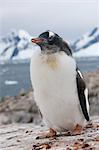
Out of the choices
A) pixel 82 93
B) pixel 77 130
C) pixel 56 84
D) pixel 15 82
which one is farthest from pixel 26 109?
pixel 15 82

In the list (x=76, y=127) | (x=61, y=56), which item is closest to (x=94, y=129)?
(x=76, y=127)

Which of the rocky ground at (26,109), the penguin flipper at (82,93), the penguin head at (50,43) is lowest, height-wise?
the rocky ground at (26,109)

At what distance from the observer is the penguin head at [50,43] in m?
6.03

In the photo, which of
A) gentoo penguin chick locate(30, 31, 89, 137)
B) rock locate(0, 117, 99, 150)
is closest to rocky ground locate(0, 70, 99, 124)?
rock locate(0, 117, 99, 150)

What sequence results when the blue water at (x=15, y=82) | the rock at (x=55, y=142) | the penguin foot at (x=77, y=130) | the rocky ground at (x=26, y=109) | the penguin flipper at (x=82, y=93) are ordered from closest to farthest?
1. the rock at (x=55, y=142)
2. the penguin flipper at (x=82, y=93)
3. the penguin foot at (x=77, y=130)
4. the rocky ground at (x=26, y=109)
5. the blue water at (x=15, y=82)

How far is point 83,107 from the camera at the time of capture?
6.32 metres

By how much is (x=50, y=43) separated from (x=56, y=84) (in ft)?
1.75

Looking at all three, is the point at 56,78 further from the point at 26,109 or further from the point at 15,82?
the point at 15,82

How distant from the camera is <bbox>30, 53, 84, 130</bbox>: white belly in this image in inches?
238

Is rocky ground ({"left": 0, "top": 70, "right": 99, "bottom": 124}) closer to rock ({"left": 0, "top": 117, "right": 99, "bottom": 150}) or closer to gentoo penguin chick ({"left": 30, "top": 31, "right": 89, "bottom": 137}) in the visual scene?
rock ({"left": 0, "top": 117, "right": 99, "bottom": 150})

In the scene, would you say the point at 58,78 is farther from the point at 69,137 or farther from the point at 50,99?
the point at 69,137

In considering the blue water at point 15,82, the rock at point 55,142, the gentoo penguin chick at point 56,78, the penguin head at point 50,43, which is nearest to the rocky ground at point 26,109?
the blue water at point 15,82

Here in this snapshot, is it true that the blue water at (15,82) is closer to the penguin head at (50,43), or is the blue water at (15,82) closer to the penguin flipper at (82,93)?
the penguin flipper at (82,93)

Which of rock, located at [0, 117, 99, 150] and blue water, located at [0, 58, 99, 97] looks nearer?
rock, located at [0, 117, 99, 150]
